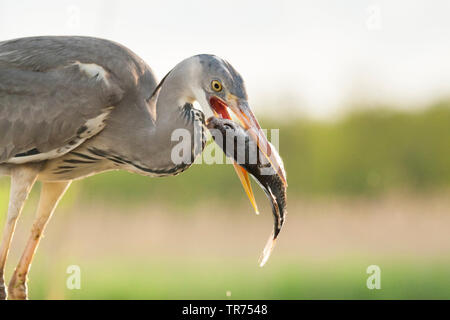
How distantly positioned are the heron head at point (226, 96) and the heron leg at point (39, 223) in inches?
44.7

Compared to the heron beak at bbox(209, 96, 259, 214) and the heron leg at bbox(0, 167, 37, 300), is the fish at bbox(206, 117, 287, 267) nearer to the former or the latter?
the heron beak at bbox(209, 96, 259, 214)

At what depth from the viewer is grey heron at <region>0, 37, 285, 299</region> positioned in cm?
335

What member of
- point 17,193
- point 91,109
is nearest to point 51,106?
point 91,109

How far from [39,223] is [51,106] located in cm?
84

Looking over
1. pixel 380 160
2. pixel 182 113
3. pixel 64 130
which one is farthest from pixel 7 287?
pixel 380 160

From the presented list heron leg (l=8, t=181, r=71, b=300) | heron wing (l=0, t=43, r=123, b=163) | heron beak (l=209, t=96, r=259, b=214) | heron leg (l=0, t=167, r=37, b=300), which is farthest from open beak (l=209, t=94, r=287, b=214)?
heron leg (l=8, t=181, r=71, b=300)

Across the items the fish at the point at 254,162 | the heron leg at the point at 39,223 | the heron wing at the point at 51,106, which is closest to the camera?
the fish at the point at 254,162

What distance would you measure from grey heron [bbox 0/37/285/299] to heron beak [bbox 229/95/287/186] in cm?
2

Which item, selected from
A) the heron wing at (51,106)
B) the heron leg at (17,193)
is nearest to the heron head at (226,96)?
the heron wing at (51,106)

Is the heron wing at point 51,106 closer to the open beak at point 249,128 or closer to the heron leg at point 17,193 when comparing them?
the heron leg at point 17,193

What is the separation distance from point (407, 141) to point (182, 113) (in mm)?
10566

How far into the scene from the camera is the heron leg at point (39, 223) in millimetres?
3850

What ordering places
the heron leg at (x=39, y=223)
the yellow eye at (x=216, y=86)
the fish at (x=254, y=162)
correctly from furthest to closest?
the heron leg at (x=39, y=223) → the yellow eye at (x=216, y=86) → the fish at (x=254, y=162)

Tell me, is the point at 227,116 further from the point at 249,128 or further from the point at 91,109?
the point at 91,109
